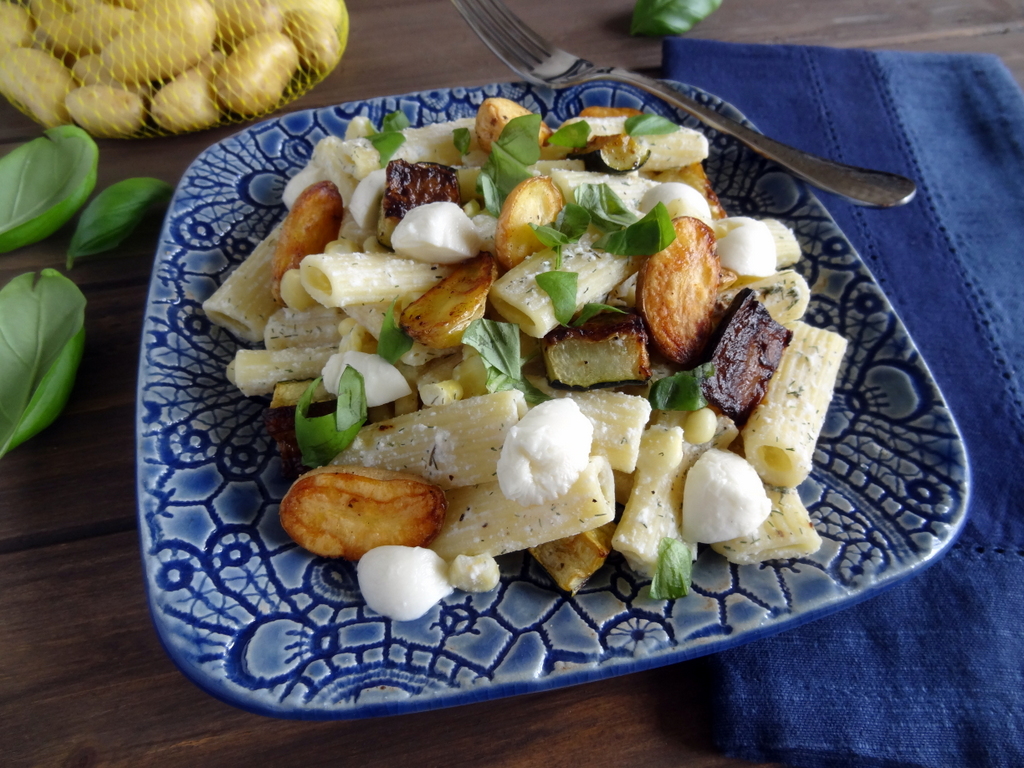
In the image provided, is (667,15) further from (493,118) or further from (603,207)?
(603,207)

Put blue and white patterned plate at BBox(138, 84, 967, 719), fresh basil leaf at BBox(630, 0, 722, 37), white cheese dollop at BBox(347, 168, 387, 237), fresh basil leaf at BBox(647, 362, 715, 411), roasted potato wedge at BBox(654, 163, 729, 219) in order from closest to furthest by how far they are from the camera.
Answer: blue and white patterned plate at BBox(138, 84, 967, 719) < fresh basil leaf at BBox(647, 362, 715, 411) < white cheese dollop at BBox(347, 168, 387, 237) < roasted potato wedge at BBox(654, 163, 729, 219) < fresh basil leaf at BBox(630, 0, 722, 37)

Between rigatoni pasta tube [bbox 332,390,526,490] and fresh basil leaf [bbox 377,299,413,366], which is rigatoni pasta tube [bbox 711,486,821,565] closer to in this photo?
rigatoni pasta tube [bbox 332,390,526,490]

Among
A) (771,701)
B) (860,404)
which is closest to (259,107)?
(860,404)

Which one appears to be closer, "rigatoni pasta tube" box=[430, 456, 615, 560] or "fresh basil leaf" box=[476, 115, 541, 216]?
"rigatoni pasta tube" box=[430, 456, 615, 560]

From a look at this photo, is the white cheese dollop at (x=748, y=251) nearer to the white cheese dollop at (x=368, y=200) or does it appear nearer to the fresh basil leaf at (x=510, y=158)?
the fresh basil leaf at (x=510, y=158)

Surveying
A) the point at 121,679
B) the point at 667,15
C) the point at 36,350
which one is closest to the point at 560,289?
the point at 121,679

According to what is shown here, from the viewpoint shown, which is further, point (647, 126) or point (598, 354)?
point (647, 126)

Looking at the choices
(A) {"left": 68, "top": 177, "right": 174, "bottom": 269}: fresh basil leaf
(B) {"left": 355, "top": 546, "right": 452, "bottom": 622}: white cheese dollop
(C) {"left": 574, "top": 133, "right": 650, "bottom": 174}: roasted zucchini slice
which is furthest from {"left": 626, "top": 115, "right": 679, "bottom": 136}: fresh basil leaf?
(A) {"left": 68, "top": 177, "right": 174, "bottom": 269}: fresh basil leaf
